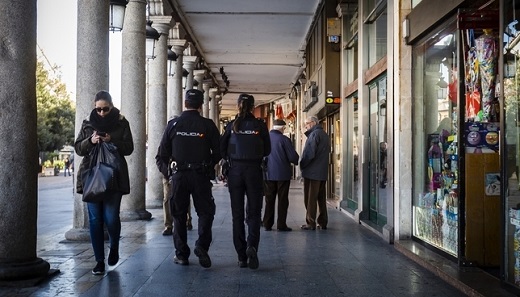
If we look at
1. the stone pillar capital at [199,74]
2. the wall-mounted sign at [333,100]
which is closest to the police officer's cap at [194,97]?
the wall-mounted sign at [333,100]

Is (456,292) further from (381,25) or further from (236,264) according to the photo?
(381,25)

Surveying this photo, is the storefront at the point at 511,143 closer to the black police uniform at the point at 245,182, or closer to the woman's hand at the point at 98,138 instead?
the black police uniform at the point at 245,182

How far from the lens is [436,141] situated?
7.76 m

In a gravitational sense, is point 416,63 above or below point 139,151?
above

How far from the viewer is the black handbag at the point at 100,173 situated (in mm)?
6398

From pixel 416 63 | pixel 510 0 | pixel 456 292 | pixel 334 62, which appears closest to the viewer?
pixel 510 0

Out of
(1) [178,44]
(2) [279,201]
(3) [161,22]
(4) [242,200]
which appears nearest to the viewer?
(4) [242,200]

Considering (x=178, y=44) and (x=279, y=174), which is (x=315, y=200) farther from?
(x=178, y=44)

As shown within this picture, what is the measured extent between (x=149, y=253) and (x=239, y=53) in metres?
17.2

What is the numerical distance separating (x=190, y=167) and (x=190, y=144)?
235mm

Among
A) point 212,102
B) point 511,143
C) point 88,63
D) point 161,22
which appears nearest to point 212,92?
point 212,102

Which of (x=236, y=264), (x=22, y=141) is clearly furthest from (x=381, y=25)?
(x=22, y=141)

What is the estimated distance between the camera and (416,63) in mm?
8477

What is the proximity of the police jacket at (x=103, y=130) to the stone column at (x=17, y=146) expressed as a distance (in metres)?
0.55
